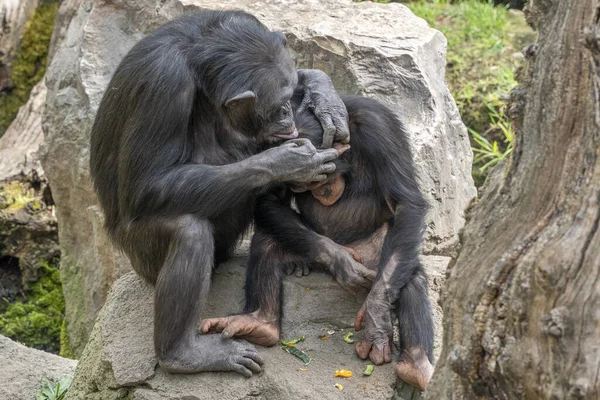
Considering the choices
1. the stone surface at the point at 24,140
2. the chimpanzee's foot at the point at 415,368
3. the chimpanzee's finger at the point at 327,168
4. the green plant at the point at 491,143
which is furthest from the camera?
the green plant at the point at 491,143

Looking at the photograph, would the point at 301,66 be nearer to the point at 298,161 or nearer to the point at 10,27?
the point at 298,161

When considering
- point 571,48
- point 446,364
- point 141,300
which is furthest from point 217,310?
point 571,48

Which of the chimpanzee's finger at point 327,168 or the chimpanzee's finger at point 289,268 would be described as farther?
the chimpanzee's finger at point 289,268

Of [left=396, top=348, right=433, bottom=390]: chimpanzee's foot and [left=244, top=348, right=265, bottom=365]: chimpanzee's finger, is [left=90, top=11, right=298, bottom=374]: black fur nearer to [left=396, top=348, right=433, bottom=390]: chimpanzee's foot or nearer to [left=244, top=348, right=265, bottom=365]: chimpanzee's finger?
[left=244, top=348, right=265, bottom=365]: chimpanzee's finger

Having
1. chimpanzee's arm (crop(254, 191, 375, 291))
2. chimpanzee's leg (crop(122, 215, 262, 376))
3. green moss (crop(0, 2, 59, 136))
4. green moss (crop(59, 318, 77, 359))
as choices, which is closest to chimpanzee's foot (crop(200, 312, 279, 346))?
chimpanzee's leg (crop(122, 215, 262, 376))

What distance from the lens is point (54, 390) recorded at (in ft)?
20.9

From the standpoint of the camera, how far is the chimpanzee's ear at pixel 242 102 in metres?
5.24

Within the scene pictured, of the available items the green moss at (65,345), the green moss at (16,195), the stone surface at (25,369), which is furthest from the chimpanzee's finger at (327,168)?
the green moss at (16,195)

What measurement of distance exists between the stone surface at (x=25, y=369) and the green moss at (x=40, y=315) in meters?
2.27

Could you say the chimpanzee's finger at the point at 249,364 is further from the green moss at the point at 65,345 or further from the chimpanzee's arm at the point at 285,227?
the green moss at the point at 65,345

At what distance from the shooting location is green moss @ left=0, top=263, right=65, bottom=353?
30.2 ft

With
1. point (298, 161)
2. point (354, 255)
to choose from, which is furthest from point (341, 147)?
point (354, 255)

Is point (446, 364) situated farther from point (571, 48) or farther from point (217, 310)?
point (217, 310)

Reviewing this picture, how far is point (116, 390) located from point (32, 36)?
6.74m
